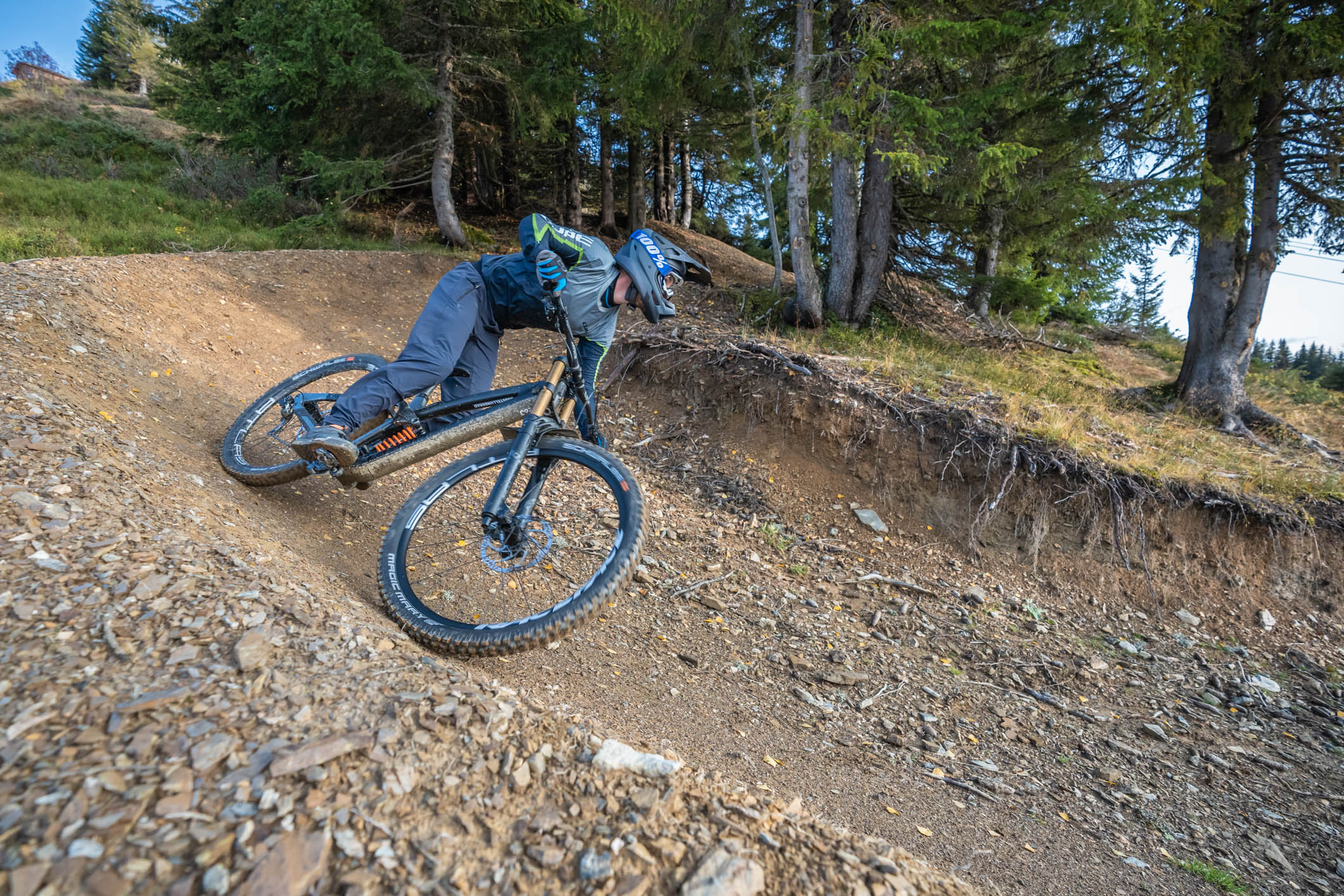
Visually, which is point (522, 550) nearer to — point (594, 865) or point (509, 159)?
point (594, 865)

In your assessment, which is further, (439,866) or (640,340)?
(640,340)

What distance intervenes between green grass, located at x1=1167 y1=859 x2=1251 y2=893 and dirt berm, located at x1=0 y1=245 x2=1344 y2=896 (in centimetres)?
3

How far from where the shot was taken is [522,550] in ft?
11.5

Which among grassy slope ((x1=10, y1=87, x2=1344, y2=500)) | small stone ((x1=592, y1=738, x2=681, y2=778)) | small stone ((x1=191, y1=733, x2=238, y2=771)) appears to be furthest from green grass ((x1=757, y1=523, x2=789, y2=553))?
small stone ((x1=191, y1=733, x2=238, y2=771))

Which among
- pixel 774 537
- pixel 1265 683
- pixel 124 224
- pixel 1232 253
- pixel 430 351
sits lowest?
pixel 1265 683

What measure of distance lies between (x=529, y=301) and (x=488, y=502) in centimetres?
157

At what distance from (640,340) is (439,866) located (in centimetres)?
731

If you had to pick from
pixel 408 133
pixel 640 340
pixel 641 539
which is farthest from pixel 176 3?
pixel 641 539

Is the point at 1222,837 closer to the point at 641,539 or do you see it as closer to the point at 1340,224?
the point at 641,539

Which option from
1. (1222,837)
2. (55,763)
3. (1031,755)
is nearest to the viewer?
(55,763)

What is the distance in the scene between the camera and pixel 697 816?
2.24 meters

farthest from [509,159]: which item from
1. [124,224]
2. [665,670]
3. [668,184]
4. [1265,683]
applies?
[1265,683]

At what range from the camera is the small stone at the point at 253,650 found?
7.92 feet

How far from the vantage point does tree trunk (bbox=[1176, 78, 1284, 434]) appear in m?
9.03
